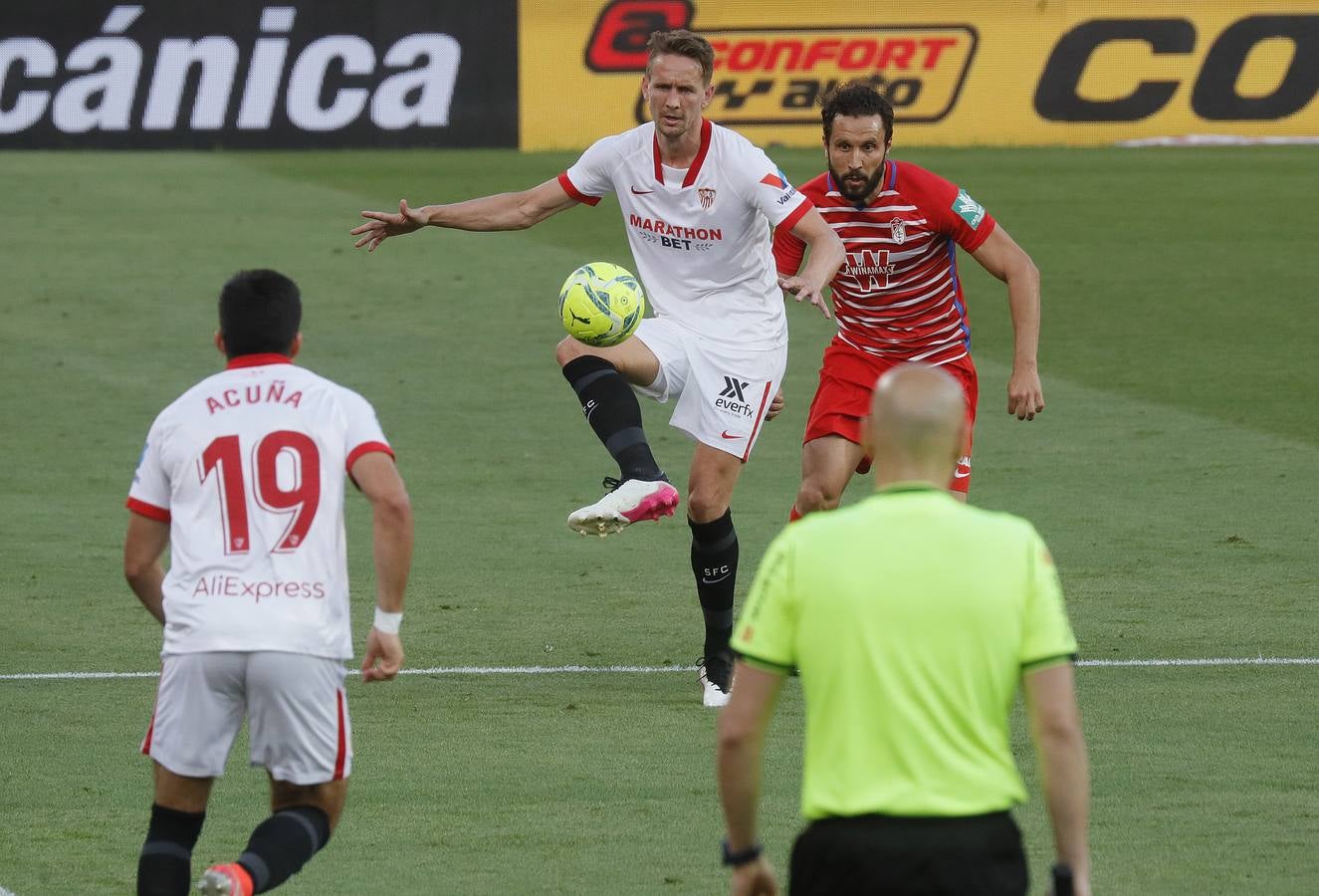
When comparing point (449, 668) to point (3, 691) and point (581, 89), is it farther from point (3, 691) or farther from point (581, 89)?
point (581, 89)

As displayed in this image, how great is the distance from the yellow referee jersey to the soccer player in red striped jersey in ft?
13.8

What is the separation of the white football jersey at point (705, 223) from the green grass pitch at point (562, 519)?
1.45 meters

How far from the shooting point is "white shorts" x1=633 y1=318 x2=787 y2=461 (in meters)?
8.47

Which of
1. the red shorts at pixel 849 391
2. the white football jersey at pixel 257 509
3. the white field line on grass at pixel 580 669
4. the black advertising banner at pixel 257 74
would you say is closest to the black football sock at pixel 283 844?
the white football jersey at pixel 257 509

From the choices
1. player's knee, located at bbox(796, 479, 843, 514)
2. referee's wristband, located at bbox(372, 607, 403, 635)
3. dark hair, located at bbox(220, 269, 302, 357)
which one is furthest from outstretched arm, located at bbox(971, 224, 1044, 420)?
dark hair, located at bbox(220, 269, 302, 357)

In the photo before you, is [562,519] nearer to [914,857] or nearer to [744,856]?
[744,856]

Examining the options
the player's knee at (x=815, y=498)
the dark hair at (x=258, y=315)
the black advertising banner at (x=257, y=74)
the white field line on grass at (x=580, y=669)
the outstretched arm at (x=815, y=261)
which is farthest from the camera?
the black advertising banner at (x=257, y=74)

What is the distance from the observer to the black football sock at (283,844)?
Result: 200 inches

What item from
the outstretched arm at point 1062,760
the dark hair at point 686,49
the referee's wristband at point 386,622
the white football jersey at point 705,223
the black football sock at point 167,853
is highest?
the dark hair at point 686,49

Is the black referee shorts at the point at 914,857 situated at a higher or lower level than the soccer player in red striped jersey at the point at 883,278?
lower

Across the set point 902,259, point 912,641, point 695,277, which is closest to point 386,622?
point 912,641

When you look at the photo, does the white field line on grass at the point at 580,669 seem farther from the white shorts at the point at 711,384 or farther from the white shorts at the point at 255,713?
the white shorts at the point at 255,713

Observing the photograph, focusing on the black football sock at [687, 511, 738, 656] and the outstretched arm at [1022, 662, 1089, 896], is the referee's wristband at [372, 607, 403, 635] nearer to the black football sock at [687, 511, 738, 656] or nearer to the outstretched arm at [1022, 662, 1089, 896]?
the outstretched arm at [1022, 662, 1089, 896]

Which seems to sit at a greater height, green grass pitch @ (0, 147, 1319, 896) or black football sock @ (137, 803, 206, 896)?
green grass pitch @ (0, 147, 1319, 896)
